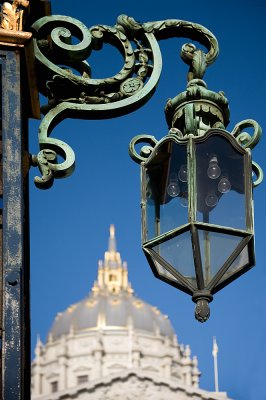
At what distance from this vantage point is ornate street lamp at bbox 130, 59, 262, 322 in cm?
484

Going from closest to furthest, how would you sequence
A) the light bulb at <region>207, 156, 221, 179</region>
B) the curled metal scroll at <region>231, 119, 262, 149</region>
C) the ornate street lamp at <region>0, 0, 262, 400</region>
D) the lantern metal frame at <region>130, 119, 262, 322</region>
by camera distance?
1. the ornate street lamp at <region>0, 0, 262, 400</region>
2. the lantern metal frame at <region>130, 119, 262, 322</region>
3. the light bulb at <region>207, 156, 221, 179</region>
4. the curled metal scroll at <region>231, 119, 262, 149</region>

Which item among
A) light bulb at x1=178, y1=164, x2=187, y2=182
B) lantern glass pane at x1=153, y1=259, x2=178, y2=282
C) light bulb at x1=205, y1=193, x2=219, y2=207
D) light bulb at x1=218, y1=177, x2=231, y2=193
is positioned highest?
light bulb at x1=178, y1=164, x2=187, y2=182

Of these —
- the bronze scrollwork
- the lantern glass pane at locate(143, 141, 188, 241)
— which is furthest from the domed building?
the lantern glass pane at locate(143, 141, 188, 241)

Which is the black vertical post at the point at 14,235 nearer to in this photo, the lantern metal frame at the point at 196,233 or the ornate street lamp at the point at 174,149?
the ornate street lamp at the point at 174,149

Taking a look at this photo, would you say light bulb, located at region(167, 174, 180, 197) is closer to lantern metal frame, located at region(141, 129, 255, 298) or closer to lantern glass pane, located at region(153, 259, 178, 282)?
lantern metal frame, located at region(141, 129, 255, 298)

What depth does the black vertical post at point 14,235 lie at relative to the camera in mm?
4359

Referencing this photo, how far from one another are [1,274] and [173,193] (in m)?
0.79

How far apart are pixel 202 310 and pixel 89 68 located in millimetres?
1241

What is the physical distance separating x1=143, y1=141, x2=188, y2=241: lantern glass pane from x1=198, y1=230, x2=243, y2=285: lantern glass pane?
4.8 inches

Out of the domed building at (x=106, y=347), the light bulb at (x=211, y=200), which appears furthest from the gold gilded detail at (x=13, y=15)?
the domed building at (x=106, y=347)

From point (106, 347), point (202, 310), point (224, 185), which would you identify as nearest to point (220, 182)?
point (224, 185)

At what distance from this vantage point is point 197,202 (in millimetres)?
4914

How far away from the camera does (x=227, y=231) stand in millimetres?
4879

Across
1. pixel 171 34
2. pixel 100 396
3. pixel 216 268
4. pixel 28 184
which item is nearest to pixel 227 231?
pixel 216 268
